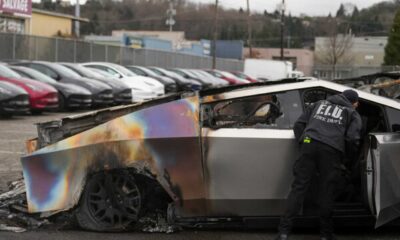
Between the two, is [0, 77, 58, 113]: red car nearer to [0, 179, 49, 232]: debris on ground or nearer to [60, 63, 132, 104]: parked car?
[60, 63, 132, 104]: parked car

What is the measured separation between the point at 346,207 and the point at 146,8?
260 feet

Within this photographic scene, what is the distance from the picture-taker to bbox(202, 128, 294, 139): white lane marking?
16.7ft

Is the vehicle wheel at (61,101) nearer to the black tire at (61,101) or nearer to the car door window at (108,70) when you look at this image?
the black tire at (61,101)

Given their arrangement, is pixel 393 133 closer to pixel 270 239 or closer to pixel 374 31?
pixel 270 239

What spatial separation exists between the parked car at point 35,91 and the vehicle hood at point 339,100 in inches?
476

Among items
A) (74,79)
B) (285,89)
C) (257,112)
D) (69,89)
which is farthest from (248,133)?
(74,79)

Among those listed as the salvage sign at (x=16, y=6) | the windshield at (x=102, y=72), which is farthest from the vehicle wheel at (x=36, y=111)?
the salvage sign at (x=16, y=6)

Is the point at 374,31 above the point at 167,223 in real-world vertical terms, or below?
above

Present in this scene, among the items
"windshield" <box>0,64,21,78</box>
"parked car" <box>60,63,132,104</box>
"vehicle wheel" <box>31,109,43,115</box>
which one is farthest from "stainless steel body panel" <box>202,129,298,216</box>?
"parked car" <box>60,63,132,104</box>

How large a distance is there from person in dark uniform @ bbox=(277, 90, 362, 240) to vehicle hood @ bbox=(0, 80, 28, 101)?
11.0 m

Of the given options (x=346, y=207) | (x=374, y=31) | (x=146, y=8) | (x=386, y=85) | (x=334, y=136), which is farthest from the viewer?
(x=146, y=8)

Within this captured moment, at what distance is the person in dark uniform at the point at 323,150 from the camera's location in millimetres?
4875

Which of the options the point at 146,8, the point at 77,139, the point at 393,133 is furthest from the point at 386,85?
the point at 146,8

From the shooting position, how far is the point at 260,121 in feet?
17.8
